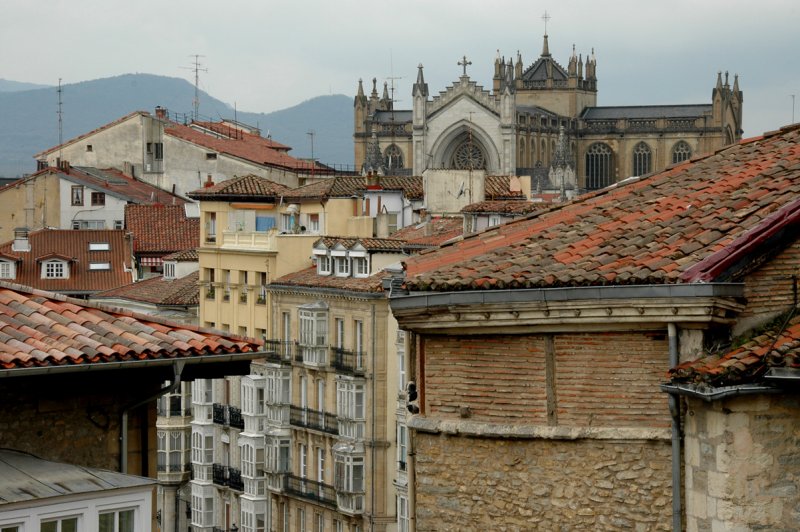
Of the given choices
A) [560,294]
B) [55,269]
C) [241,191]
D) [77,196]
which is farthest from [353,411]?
[560,294]

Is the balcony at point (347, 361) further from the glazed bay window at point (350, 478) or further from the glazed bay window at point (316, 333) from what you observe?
the glazed bay window at point (350, 478)

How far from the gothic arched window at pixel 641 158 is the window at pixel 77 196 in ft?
285

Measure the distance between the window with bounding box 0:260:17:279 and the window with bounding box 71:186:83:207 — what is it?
14518 millimetres

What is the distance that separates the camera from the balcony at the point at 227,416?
59500 millimetres

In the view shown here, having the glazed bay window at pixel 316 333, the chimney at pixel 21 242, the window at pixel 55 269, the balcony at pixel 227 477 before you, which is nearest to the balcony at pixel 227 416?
the balcony at pixel 227 477

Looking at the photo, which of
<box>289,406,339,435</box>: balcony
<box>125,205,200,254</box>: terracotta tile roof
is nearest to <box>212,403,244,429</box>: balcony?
<box>289,406,339,435</box>: balcony

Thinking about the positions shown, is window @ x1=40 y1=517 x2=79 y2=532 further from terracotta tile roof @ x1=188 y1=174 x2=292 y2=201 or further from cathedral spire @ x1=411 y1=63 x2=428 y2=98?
cathedral spire @ x1=411 y1=63 x2=428 y2=98

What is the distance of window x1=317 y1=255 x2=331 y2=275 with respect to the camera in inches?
2174

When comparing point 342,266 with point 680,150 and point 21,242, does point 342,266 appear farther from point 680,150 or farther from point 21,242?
point 680,150

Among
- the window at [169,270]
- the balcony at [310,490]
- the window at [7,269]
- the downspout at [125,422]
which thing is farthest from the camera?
the window at [7,269]

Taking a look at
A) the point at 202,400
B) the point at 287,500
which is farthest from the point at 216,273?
the point at 287,500

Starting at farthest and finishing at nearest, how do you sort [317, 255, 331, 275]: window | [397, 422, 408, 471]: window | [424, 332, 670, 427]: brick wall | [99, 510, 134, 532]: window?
[317, 255, 331, 275]: window
[397, 422, 408, 471]: window
[99, 510, 134, 532]: window
[424, 332, 670, 427]: brick wall

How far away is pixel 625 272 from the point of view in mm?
11273

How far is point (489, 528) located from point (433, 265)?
188cm
